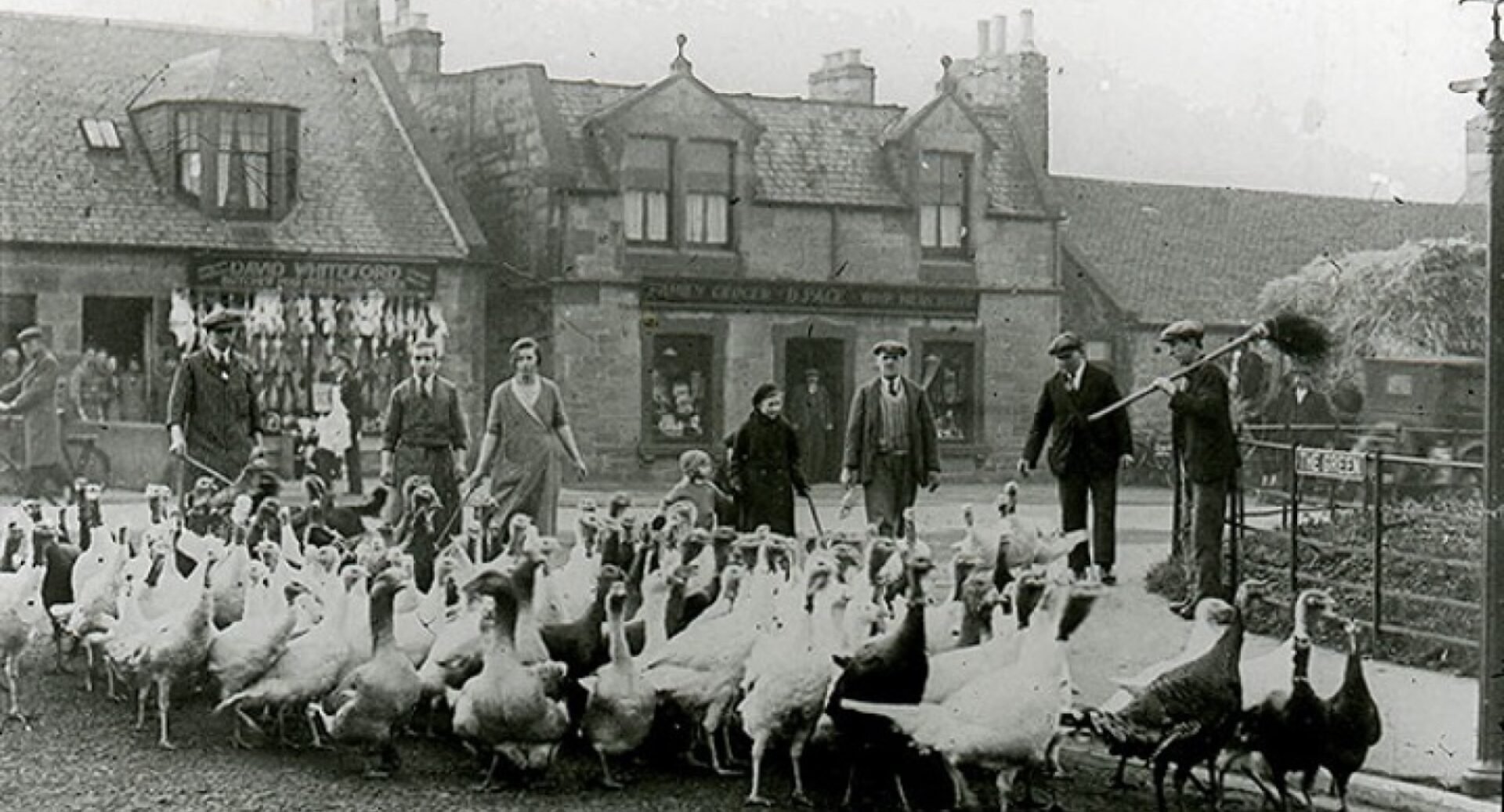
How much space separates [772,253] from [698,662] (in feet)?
22.5

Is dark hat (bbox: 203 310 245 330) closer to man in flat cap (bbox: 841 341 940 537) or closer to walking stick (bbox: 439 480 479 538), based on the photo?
walking stick (bbox: 439 480 479 538)

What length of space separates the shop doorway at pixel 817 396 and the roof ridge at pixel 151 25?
20.0ft

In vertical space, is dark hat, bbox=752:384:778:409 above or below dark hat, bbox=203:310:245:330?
below

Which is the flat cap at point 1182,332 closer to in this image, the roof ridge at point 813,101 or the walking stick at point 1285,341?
the walking stick at point 1285,341

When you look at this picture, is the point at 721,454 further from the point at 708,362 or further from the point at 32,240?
the point at 32,240

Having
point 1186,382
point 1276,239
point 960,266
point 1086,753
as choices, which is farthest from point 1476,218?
point 1086,753

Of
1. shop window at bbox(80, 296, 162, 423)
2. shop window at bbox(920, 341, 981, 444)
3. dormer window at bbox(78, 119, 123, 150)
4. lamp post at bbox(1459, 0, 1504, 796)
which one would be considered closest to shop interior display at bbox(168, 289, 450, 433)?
shop window at bbox(80, 296, 162, 423)

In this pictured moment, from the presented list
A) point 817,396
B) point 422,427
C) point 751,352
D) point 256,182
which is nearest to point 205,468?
point 422,427

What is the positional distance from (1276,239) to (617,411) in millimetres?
5092

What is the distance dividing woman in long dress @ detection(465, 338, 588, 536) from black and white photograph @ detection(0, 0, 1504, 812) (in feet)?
0.10

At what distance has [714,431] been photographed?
1281 centimetres

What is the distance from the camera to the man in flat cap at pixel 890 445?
968 centimetres

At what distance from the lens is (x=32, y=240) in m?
14.9

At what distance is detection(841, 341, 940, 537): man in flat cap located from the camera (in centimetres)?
968
